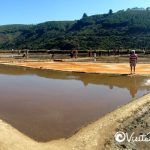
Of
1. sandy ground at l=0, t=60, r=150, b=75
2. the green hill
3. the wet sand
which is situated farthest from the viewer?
the green hill

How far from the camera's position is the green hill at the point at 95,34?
88.9 meters

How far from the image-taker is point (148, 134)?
9711 mm

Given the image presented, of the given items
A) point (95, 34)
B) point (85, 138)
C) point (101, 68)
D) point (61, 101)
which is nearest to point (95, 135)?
point (85, 138)

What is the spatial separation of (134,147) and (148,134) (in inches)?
42.0

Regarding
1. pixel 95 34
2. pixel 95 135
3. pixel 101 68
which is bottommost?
pixel 95 135

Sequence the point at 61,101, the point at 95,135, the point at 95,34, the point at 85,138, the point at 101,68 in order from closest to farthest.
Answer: the point at 85,138, the point at 95,135, the point at 61,101, the point at 101,68, the point at 95,34

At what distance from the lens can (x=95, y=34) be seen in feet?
371

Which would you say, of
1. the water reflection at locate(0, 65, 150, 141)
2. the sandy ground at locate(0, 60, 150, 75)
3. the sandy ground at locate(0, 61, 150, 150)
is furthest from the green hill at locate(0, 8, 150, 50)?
the sandy ground at locate(0, 61, 150, 150)

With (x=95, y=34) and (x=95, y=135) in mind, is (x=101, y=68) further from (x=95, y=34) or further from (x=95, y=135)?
(x=95, y=34)

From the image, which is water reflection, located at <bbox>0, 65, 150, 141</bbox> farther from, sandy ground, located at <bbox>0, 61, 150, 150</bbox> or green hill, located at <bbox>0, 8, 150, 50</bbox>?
green hill, located at <bbox>0, 8, 150, 50</bbox>

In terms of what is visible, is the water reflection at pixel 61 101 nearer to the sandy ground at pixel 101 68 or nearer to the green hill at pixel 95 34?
the sandy ground at pixel 101 68

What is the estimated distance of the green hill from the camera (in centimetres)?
8894

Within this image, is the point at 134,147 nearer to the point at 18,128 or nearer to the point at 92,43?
the point at 18,128

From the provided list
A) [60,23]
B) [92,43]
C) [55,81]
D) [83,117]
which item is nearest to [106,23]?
[92,43]
